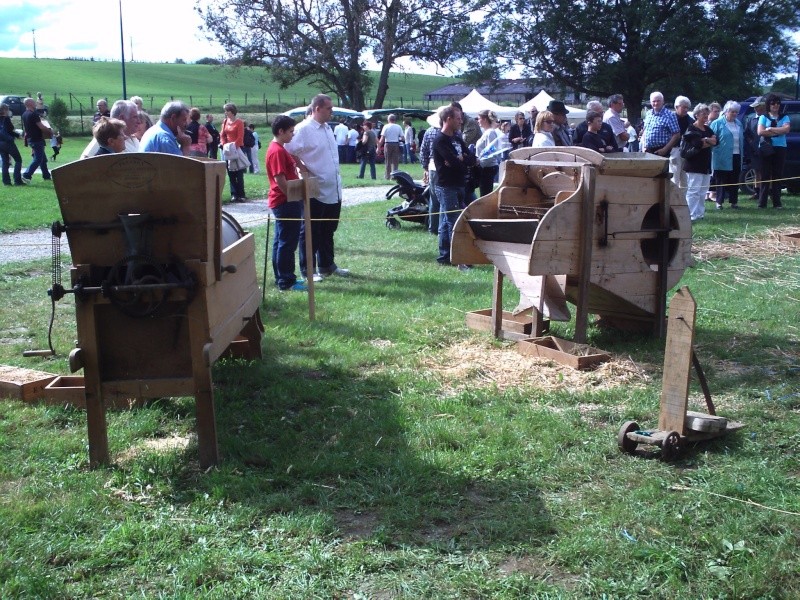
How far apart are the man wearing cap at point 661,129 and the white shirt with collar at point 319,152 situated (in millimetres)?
7083

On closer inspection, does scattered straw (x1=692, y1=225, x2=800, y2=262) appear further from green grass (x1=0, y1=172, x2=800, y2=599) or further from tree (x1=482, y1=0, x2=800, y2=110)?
tree (x1=482, y1=0, x2=800, y2=110)

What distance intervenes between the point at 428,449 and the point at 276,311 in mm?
3973

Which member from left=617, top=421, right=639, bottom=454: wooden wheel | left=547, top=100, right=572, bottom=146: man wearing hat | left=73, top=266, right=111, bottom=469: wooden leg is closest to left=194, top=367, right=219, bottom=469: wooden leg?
left=73, top=266, right=111, bottom=469: wooden leg

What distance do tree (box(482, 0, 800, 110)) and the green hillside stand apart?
89.3 feet

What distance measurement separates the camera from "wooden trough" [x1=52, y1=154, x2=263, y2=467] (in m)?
4.28

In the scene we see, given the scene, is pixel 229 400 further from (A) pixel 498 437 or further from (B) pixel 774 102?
(B) pixel 774 102

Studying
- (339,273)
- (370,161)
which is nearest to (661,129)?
(339,273)

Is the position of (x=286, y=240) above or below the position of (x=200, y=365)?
above

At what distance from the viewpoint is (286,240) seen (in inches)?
373

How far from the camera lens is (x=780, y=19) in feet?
127

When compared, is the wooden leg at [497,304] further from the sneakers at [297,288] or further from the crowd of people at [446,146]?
the sneakers at [297,288]

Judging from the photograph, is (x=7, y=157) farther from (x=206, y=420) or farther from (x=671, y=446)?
(x=671, y=446)

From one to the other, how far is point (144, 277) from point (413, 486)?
5.60ft

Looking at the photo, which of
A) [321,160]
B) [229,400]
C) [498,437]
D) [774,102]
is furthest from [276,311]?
[774,102]
